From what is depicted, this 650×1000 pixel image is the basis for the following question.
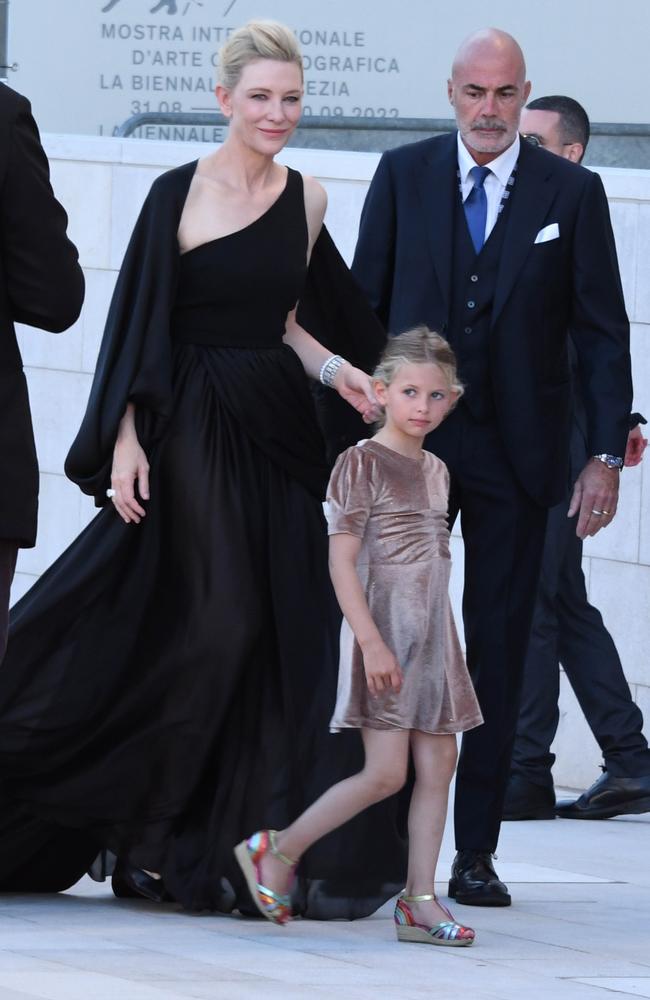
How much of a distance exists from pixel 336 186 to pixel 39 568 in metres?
2.71

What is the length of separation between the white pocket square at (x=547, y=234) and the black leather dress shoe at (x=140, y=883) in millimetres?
1728

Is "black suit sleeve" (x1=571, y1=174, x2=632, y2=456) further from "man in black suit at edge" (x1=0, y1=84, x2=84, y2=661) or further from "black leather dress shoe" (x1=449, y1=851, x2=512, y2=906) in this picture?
"man in black suit at edge" (x1=0, y1=84, x2=84, y2=661)

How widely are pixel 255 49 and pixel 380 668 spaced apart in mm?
1476

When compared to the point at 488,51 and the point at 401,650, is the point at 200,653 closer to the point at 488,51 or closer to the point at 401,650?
the point at 401,650

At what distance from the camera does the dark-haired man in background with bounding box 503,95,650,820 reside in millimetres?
7723

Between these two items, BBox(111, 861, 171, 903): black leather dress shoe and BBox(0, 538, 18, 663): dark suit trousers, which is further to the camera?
BBox(111, 861, 171, 903): black leather dress shoe

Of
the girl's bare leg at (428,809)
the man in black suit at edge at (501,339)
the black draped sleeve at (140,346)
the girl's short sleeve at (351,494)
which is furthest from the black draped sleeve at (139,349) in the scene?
the girl's bare leg at (428,809)

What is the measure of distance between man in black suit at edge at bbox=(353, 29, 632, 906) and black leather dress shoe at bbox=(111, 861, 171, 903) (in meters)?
0.70

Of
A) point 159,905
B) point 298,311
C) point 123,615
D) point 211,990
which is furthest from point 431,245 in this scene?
point 211,990

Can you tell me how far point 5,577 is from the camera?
14.9 ft


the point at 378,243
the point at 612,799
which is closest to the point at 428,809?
the point at 378,243

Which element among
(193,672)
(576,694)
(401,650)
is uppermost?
(401,650)

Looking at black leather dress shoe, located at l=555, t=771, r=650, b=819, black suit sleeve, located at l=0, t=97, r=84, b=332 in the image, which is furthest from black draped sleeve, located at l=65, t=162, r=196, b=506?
black leather dress shoe, located at l=555, t=771, r=650, b=819

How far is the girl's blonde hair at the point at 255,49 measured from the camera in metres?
5.64
